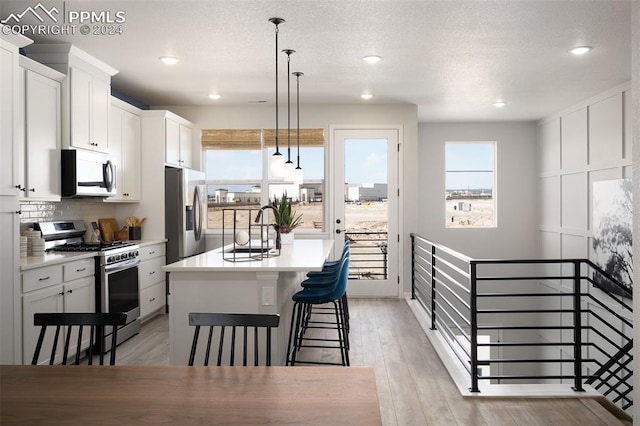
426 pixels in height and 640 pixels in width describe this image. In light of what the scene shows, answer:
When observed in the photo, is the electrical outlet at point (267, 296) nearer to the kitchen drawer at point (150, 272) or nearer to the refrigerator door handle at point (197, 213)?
A: the kitchen drawer at point (150, 272)

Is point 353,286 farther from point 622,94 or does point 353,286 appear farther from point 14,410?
point 14,410

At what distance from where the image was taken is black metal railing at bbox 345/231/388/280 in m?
6.77

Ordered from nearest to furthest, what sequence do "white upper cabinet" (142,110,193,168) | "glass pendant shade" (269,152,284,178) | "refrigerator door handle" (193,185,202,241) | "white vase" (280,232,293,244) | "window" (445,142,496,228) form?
"glass pendant shade" (269,152,284,178), "white vase" (280,232,293,244), "white upper cabinet" (142,110,193,168), "refrigerator door handle" (193,185,202,241), "window" (445,142,496,228)

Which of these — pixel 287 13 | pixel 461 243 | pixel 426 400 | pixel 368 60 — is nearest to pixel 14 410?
pixel 426 400

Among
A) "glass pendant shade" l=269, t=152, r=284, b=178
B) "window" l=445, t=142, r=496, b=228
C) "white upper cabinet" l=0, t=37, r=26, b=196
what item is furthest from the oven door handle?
"window" l=445, t=142, r=496, b=228

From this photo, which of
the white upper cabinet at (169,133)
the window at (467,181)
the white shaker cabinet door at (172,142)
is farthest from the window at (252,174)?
the window at (467,181)

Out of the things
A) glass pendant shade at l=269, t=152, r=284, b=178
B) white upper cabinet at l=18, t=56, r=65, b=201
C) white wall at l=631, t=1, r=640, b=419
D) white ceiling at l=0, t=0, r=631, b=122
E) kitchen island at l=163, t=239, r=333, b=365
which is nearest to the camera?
white wall at l=631, t=1, r=640, b=419

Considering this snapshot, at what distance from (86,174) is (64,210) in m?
0.65

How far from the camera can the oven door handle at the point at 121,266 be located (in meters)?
4.32

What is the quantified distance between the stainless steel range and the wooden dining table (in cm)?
269

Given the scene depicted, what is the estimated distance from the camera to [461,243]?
8070 millimetres

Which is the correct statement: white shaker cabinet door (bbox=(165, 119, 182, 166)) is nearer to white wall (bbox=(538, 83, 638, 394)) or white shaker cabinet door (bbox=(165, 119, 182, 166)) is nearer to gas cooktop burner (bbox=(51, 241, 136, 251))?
gas cooktop burner (bbox=(51, 241, 136, 251))

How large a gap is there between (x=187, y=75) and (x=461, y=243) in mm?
4938

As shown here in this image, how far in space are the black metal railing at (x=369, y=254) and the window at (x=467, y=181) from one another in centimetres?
187
